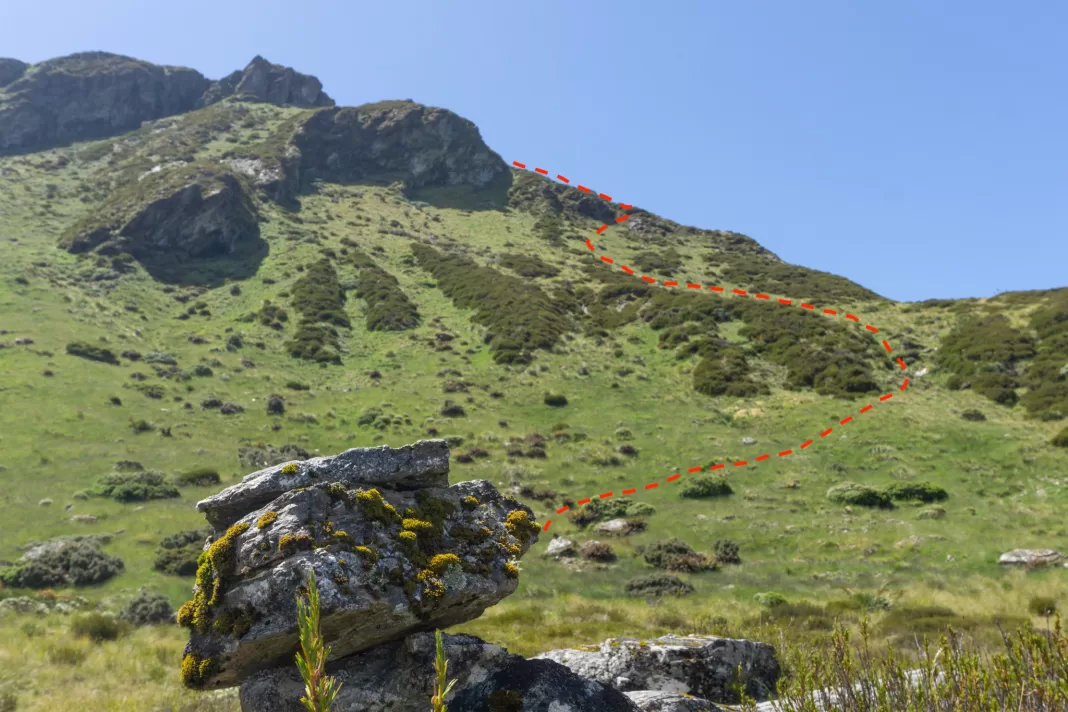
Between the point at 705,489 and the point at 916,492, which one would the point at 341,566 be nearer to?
the point at 705,489

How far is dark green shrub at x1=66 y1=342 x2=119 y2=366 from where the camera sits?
157 feet

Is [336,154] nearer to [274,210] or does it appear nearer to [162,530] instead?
[274,210]

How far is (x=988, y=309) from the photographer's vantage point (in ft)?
194

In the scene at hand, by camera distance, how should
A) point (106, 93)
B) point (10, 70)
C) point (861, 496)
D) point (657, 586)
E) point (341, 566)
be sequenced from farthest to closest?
point (10, 70), point (106, 93), point (861, 496), point (657, 586), point (341, 566)

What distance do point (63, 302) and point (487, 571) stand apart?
69222mm

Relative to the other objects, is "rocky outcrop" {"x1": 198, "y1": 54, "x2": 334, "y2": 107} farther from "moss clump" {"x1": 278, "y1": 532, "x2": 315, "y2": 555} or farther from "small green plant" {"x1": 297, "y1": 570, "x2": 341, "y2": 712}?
"small green plant" {"x1": 297, "y1": 570, "x2": 341, "y2": 712}

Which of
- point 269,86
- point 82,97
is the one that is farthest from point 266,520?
point 269,86

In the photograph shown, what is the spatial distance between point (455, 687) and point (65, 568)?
1976 centimetres

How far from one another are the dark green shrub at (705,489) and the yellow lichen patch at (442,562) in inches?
966

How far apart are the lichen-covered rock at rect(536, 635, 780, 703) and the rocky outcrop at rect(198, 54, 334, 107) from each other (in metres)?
196

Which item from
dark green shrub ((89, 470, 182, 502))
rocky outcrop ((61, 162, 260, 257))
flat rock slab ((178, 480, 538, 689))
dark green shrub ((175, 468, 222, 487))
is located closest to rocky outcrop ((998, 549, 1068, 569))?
flat rock slab ((178, 480, 538, 689))

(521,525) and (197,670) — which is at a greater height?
(521,525)

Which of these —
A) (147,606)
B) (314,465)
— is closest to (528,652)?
(314,465)

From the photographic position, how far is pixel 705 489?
31.2 meters
